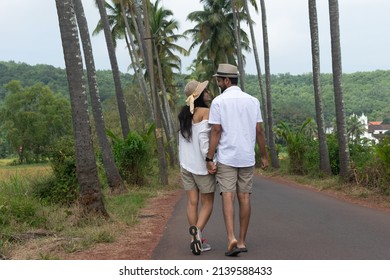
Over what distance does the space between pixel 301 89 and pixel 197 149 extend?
12129 cm

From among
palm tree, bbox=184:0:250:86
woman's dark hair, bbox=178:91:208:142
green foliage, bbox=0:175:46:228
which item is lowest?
green foliage, bbox=0:175:46:228

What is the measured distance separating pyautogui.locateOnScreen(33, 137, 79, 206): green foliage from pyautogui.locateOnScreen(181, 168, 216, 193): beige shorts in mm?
5561

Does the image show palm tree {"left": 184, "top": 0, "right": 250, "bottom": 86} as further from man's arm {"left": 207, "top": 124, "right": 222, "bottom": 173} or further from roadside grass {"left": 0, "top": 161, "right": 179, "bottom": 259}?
man's arm {"left": 207, "top": 124, "right": 222, "bottom": 173}

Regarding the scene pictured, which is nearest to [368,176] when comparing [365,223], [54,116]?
[365,223]

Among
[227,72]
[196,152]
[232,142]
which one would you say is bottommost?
[196,152]

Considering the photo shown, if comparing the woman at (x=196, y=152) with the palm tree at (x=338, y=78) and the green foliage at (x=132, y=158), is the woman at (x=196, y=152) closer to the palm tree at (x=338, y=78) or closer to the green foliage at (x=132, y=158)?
the palm tree at (x=338, y=78)

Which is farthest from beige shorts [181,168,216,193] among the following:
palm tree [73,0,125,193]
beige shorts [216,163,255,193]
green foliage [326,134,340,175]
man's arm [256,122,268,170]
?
green foliage [326,134,340,175]

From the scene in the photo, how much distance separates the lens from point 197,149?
665cm

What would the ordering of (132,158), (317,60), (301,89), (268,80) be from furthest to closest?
(301,89) < (268,80) < (317,60) < (132,158)

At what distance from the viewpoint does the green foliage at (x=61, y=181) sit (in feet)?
38.7

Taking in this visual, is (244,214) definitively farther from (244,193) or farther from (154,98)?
(154,98)

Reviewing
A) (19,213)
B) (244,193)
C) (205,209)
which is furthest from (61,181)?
(244,193)

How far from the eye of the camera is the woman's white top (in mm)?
6586
